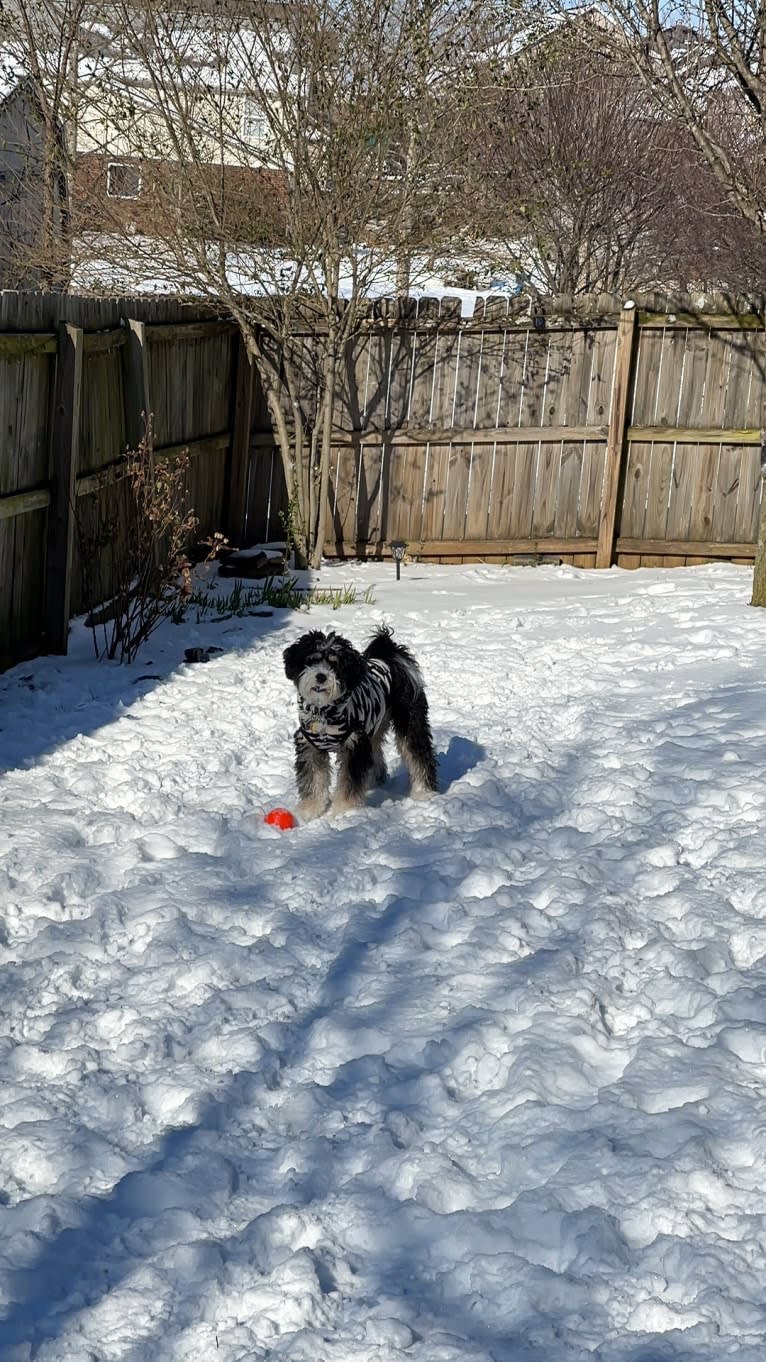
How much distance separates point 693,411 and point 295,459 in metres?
3.81

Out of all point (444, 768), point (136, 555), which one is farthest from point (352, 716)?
point (136, 555)

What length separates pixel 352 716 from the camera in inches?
238

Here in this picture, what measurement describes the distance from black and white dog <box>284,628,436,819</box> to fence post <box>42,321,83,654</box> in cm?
292

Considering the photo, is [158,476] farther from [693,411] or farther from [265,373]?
[693,411]

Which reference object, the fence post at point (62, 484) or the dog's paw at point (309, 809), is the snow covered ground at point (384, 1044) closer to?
the dog's paw at point (309, 809)

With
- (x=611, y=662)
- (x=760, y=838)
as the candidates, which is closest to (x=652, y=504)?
(x=611, y=662)

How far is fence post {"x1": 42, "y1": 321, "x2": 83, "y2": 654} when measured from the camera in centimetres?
848

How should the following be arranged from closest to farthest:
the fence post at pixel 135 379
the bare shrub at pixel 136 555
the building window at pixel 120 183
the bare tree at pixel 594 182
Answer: the bare shrub at pixel 136 555 < the fence post at pixel 135 379 < the building window at pixel 120 183 < the bare tree at pixel 594 182

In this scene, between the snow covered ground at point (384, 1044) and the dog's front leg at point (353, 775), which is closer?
the snow covered ground at point (384, 1044)

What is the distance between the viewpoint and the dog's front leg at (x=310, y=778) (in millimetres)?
6180

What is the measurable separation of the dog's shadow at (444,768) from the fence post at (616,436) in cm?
611

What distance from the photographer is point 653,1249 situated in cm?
318

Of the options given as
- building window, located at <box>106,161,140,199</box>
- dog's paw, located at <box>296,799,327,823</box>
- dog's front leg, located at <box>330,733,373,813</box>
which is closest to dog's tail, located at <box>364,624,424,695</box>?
dog's front leg, located at <box>330,733,373,813</box>

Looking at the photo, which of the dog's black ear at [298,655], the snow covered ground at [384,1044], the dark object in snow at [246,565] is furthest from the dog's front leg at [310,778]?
the dark object in snow at [246,565]
